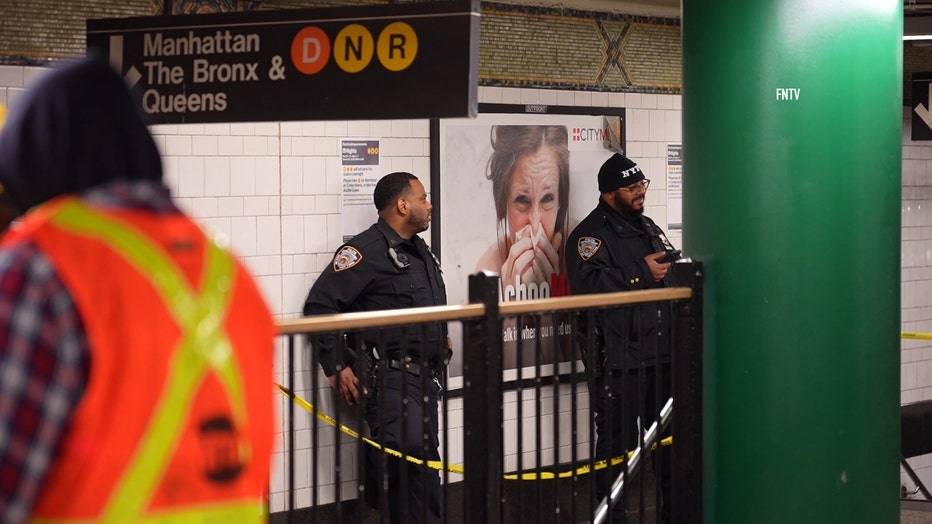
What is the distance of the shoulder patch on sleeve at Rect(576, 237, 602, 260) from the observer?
22.6 ft

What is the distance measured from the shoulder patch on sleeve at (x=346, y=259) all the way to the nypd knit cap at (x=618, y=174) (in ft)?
5.23

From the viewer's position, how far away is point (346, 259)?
6.16 m

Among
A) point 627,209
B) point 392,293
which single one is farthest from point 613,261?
point 392,293

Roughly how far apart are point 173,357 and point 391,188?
4620 millimetres

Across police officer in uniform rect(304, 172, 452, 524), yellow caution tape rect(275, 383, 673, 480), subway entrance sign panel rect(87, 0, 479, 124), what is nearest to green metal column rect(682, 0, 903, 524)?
yellow caution tape rect(275, 383, 673, 480)

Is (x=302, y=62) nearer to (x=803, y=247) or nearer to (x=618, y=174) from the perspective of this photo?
(x=803, y=247)

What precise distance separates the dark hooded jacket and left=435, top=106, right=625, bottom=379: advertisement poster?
5100mm

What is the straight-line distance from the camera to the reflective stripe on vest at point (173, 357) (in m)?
1.64

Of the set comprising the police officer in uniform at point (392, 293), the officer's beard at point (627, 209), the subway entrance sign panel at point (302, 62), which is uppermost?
the subway entrance sign panel at point (302, 62)

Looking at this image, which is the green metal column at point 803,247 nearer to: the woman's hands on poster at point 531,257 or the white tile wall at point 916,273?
the woman's hands on poster at point 531,257

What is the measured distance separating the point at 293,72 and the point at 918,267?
7287 mm

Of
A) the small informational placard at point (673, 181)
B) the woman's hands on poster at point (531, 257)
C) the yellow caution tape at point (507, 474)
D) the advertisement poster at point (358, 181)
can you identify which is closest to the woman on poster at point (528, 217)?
the woman's hands on poster at point (531, 257)

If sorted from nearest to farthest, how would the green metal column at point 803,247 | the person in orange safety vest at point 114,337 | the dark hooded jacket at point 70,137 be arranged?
the person in orange safety vest at point 114,337 < the dark hooded jacket at point 70,137 < the green metal column at point 803,247

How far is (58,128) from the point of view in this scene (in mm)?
1729
